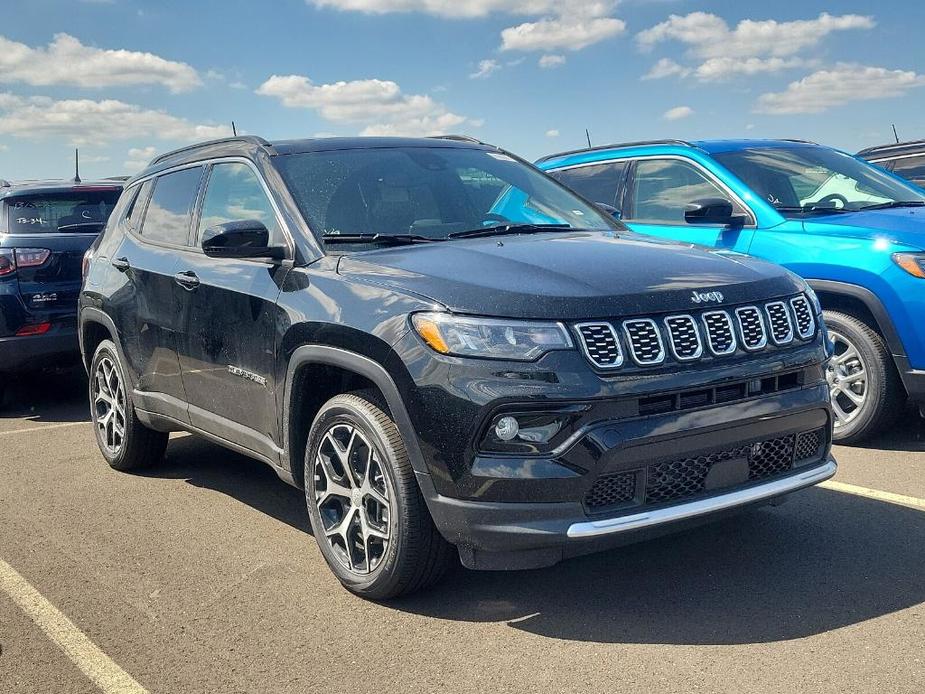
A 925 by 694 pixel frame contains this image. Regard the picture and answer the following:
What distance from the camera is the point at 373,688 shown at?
3.30m

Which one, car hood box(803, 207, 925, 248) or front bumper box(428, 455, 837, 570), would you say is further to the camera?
car hood box(803, 207, 925, 248)

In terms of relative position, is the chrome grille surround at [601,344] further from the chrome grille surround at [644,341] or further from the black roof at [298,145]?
the black roof at [298,145]

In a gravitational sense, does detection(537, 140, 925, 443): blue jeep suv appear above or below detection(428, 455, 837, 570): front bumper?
above

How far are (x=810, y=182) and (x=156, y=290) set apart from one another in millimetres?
4215

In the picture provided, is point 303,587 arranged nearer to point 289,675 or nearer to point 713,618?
point 289,675

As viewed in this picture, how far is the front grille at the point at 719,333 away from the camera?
3695 millimetres

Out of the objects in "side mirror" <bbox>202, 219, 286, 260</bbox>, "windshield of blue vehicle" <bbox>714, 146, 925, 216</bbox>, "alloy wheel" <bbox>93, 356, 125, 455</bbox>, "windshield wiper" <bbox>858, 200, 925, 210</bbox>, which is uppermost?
"windshield of blue vehicle" <bbox>714, 146, 925, 216</bbox>

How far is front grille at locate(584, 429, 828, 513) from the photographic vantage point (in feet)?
11.5

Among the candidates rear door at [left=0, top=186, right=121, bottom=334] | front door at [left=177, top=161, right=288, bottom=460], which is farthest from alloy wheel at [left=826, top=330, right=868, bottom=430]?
rear door at [left=0, top=186, right=121, bottom=334]

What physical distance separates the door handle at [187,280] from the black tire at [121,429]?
1.00m

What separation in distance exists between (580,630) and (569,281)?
1216 millimetres

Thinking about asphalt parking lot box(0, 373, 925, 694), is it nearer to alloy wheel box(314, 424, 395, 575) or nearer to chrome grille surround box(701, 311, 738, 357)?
alloy wheel box(314, 424, 395, 575)

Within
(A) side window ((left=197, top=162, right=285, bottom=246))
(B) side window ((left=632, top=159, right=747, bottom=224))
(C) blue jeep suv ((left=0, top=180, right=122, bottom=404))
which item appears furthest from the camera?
(C) blue jeep suv ((left=0, top=180, right=122, bottom=404))

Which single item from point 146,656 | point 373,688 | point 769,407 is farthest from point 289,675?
point 769,407
